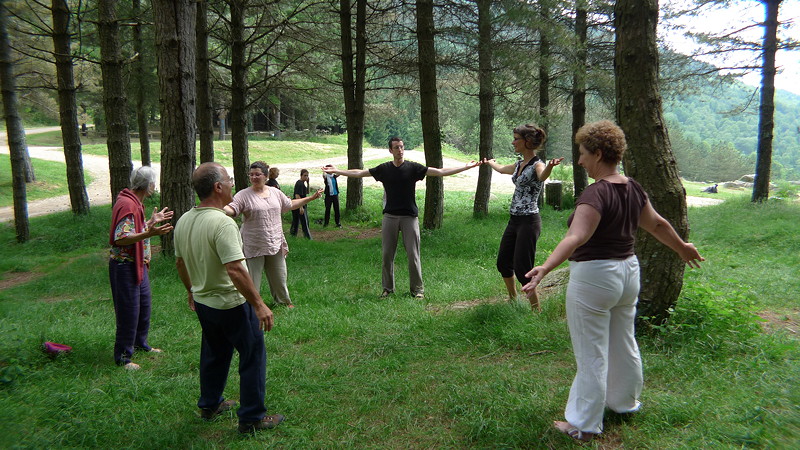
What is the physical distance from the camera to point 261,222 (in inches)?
270

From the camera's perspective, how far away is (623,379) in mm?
3410

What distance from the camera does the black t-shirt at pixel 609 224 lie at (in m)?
3.16

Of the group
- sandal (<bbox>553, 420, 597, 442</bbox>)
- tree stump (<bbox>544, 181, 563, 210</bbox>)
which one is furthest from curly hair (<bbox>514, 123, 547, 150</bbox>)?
tree stump (<bbox>544, 181, 563, 210</bbox>)

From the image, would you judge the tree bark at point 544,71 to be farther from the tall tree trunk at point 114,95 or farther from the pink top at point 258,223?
the tall tree trunk at point 114,95

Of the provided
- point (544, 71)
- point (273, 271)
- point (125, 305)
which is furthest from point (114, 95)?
point (544, 71)

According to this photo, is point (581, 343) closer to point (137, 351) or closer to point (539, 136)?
point (539, 136)

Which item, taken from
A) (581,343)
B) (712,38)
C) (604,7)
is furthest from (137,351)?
(712,38)

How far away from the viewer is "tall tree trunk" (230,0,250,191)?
14.2 metres

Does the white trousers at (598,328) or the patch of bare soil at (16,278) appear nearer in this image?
the white trousers at (598,328)

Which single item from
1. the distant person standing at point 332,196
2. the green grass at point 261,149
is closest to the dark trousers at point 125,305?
the distant person standing at point 332,196

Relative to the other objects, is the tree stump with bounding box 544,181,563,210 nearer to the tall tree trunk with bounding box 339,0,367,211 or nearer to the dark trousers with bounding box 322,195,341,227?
the tall tree trunk with bounding box 339,0,367,211

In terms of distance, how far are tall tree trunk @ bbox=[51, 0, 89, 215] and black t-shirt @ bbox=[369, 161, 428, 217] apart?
1031 cm

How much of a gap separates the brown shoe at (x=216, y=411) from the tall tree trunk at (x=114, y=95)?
8407 mm

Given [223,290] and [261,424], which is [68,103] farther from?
[261,424]
